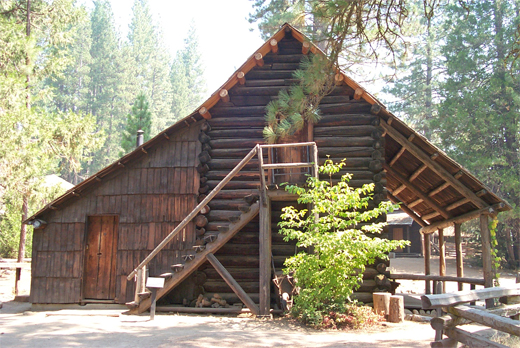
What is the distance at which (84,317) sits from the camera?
475 inches

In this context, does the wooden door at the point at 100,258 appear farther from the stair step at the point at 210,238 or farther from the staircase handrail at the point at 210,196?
the stair step at the point at 210,238

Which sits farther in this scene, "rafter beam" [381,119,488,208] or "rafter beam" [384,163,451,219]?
"rafter beam" [384,163,451,219]

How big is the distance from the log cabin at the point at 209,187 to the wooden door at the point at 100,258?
3cm

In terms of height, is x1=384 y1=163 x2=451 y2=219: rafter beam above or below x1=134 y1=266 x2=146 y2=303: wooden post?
above

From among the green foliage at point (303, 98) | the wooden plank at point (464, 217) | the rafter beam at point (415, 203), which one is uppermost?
the green foliage at point (303, 98)

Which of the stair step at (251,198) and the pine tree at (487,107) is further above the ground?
the pine tree at (487,107)

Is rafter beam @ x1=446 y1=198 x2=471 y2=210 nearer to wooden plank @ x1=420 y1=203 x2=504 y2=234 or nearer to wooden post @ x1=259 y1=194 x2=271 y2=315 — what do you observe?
wooden plank @ x1=420 y1=203 x2=504 y2=234

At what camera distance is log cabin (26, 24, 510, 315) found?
1352cm

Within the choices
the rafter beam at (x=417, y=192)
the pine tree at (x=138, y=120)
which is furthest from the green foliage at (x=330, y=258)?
the pine tree at (x=138, y=120)

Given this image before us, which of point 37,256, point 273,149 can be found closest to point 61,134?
point 37,256

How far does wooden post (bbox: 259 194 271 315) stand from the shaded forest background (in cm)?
442

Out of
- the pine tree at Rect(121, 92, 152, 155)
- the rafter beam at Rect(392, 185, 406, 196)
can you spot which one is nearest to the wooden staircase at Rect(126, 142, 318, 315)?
the rafter beam at Rect(392, 185, 406, 196)

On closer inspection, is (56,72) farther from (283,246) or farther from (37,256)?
(283,246)

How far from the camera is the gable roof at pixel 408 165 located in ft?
42.2
